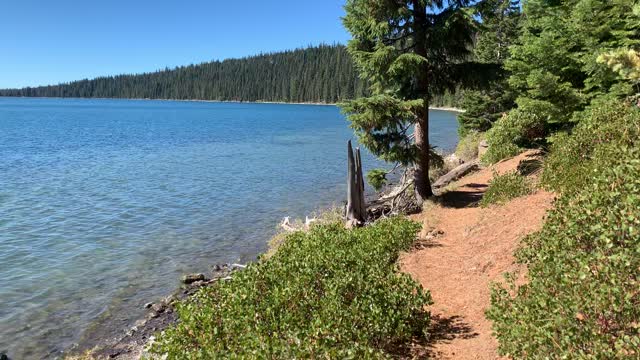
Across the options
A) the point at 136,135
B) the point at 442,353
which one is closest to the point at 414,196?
the point at 442,353

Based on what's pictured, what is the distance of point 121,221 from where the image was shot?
68.8 ft

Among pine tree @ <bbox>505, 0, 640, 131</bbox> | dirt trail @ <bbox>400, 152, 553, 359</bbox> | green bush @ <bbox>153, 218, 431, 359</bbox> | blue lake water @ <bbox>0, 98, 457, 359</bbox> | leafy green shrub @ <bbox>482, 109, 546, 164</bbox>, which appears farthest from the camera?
leafy green shrub @ <bbox>482, 109, 546, 164</bbox>

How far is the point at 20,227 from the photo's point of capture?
1969cm

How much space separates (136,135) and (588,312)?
2600 inches

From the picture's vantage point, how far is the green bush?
19.6 ft

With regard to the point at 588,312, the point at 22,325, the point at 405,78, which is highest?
the point at 405,78

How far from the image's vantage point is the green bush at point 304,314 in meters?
5.97

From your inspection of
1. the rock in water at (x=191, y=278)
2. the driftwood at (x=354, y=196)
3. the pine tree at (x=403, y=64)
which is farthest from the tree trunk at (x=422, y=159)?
the rock in water at (x=191, y=278)

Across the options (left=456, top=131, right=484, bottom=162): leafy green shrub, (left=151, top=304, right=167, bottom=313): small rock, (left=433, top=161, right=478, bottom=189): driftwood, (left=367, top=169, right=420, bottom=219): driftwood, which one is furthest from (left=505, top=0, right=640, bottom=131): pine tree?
(left=151, top=304, right=167, bottom=313): small rock

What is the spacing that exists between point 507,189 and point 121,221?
16.4m

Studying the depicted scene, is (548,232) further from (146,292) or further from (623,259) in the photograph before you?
(146,292)

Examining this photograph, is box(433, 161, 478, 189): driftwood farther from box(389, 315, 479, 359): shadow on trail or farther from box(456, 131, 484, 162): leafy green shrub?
box(389, 315, 479, 359): shadow on trail

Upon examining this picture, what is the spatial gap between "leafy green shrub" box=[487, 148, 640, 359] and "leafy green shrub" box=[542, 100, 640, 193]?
10.9ft

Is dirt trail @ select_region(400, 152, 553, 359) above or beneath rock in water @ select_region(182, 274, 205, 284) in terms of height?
above
